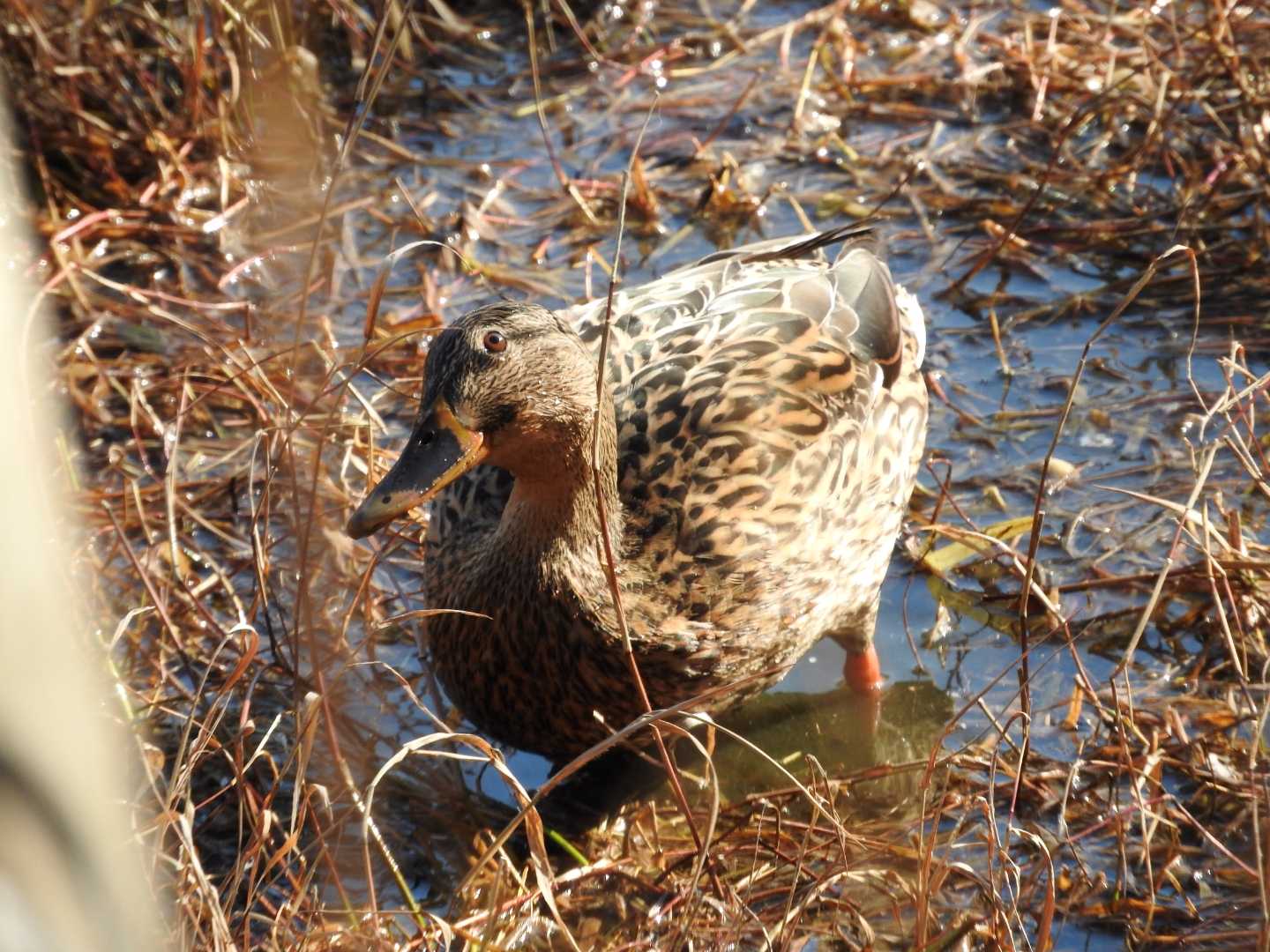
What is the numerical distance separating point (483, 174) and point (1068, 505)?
9.02 feet

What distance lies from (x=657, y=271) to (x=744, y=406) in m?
1.87

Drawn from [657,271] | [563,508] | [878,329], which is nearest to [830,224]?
[657,271]

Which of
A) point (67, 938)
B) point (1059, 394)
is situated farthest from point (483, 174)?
point (67, 938)

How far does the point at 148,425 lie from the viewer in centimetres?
485

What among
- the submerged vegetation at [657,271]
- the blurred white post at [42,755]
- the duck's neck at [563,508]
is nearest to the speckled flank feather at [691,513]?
the duck's neck at [563,508]

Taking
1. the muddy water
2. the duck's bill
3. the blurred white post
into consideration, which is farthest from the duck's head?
the blurred white post

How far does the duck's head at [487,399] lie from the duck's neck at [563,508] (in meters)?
0.09

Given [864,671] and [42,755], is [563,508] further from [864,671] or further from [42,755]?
[42,755]

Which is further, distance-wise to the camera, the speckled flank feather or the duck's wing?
the duck's wing

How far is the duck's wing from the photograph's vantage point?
3.49 meters

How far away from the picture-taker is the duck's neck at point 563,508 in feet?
10.8

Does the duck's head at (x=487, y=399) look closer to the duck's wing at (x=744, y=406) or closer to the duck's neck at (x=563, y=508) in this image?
the duck's neck at (x=563, y=508)

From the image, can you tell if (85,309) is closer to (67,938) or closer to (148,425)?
(148,425)

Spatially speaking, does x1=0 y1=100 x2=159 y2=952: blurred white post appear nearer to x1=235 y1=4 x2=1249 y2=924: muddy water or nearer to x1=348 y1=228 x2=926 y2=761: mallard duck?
x1=348 y1=228 x2=926 y2=761: mallard duck
